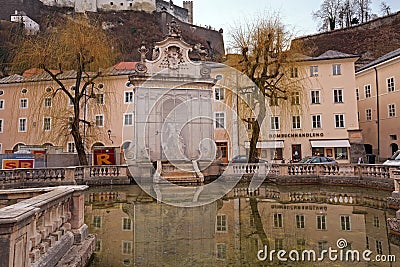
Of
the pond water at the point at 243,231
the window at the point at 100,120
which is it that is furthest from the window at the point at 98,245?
the window at the point at 100,120

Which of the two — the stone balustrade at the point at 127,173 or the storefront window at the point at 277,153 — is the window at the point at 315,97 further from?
the stone balustrade at the point at 127,173

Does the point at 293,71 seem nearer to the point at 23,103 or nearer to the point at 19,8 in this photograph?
the point at 23,103

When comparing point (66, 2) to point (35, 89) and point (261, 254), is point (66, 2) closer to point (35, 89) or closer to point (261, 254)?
point (35, 89)

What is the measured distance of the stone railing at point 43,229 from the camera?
11.7ft

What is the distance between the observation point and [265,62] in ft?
73.6

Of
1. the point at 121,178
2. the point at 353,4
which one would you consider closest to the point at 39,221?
the point at 121,178

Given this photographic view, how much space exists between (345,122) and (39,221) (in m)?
34.3

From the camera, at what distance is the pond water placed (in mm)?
6512

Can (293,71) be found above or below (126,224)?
above

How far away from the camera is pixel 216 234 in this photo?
8289 mm

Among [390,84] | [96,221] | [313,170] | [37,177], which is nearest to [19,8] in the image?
[37,177]

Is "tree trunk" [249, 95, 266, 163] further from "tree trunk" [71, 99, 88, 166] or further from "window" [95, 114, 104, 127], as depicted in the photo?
"window" [95, 114, 104, 127]

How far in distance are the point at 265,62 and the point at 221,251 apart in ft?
56.5

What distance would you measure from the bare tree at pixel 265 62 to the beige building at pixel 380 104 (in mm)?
16206
